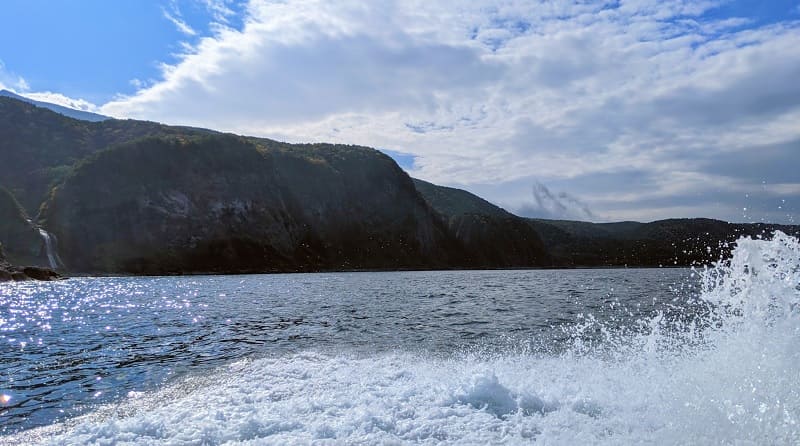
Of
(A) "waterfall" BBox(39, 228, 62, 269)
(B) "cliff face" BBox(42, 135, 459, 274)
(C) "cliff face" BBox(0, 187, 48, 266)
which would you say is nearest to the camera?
(C) "cliff face" BBox(0, 187, 48, 266)

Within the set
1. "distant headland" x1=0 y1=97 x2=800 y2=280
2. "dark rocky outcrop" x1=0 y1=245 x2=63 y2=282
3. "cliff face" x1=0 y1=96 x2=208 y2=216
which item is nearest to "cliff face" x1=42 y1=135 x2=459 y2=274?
"distant headland" x1=0 y1=97 x2=800 y2=280

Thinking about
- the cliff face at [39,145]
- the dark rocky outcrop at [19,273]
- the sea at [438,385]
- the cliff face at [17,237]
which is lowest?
the dark rocky outcrop at [19,273]

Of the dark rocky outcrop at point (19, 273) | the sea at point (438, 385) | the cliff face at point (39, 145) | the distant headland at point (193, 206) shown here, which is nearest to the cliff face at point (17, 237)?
the distant headland at point (193, 206)

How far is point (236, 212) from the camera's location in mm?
139875

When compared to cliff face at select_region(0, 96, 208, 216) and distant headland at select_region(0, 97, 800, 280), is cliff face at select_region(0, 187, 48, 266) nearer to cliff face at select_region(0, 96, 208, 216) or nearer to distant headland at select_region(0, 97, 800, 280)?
distant headland at select_region(0, 97, 800, 280)

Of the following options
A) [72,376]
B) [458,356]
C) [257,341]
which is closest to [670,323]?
[458,356]

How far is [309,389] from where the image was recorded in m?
12.8

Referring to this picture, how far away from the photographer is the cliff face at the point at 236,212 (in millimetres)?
119688

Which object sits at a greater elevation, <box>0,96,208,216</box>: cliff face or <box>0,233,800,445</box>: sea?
<box>0,96,208,216</box>: cliff face

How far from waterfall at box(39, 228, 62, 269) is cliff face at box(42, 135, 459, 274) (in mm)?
2022

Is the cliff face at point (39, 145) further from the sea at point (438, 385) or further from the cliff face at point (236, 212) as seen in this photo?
the sea at point (438, 385)

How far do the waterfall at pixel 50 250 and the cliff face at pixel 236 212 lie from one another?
2.02m

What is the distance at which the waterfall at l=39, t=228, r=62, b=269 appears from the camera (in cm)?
10819

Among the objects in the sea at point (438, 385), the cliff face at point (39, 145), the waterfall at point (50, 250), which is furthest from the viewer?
the cliff face at point (39, 145)
